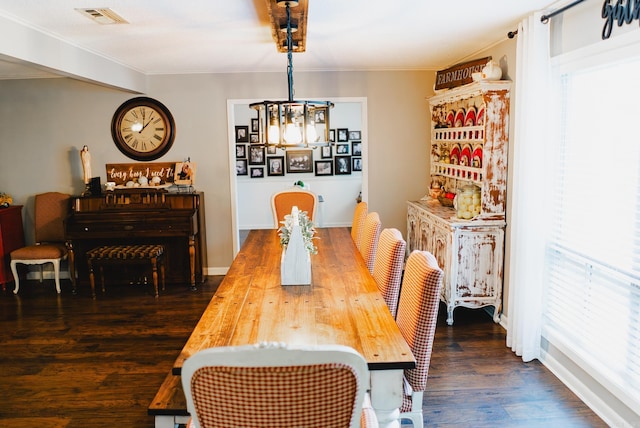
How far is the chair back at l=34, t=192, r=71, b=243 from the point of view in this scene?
581 cm

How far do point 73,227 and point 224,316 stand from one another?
3.67 m

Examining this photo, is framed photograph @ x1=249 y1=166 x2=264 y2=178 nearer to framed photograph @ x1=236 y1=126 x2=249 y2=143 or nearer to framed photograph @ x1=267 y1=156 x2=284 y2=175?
framed photograph @ x1=267 y1=156 x2=284 y2=175

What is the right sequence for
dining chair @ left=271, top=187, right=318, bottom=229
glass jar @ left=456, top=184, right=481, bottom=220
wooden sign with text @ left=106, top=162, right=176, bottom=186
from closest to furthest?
glass jar @ left=456, top=184, right=481, bottom=220 → dining chair @ left=271, top=187, right=318, bottom=229 → wooden sign with text @ left=106, top=162, right=176, bottom=186

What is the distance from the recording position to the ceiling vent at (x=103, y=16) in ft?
9.93

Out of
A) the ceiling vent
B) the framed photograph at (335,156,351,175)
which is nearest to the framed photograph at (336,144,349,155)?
the framed photograph at (335,156,351,175)

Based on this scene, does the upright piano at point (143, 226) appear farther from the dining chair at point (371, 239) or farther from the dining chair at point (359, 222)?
the dining chair at point (371, 239)

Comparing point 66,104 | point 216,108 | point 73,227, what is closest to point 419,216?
point 216,108

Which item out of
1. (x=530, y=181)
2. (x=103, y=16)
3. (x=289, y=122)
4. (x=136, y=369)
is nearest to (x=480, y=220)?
(x=530, y=181)

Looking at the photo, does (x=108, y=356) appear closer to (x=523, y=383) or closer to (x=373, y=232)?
(x=373, y=232)

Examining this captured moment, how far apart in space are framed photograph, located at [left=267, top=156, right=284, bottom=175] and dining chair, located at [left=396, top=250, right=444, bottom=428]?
22.0ft

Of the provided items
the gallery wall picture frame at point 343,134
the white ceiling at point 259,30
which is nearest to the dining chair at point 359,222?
the white ceiling at point 259,30

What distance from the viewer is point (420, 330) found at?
2.31 metres

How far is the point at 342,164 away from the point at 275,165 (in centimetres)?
116

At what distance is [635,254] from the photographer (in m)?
2.73
